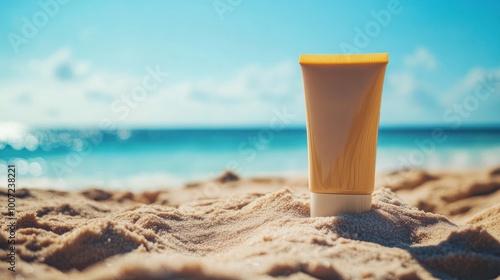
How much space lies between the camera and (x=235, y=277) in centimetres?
111

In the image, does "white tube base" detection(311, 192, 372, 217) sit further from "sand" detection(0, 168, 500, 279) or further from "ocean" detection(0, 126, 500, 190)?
"ocean" detection(0, 126, 500, 190)

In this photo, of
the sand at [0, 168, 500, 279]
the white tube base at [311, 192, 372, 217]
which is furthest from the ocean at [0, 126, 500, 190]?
the white tube base at [311, 192, 372, 217]

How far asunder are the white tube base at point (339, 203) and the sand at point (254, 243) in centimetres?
5

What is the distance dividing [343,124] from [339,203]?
0.34 metres

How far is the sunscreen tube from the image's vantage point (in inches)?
70.9

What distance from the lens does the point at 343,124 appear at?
5.97 feet

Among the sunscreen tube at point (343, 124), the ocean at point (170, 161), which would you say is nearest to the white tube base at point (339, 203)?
the sunscreen tube at point (343, 124)

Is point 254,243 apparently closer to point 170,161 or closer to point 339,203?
point 339,203

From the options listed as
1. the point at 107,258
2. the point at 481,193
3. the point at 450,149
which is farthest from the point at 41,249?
→ the point at 450,149

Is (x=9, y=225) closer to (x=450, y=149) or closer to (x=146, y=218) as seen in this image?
(x=146, y=218)

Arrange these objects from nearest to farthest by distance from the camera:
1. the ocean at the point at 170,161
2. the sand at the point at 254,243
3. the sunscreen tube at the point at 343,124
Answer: the sand at the point at 254,243
the sunscreen tube at the point at 343,124
the ocean at the point at 170,161

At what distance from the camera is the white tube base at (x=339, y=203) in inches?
73.3

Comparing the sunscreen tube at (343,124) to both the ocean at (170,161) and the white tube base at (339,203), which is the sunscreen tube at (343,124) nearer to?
the white tube base at (339,203)

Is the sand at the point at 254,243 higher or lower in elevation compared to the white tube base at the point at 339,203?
lower
